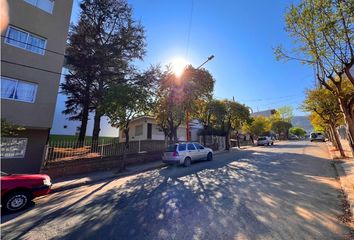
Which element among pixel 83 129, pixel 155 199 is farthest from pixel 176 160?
pixel 83 129

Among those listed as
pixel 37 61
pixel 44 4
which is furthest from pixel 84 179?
pixel 44 4

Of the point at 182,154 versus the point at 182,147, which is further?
the point at 182,147

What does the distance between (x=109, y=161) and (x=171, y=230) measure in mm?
11416

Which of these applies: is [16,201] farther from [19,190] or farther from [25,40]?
[25,40]

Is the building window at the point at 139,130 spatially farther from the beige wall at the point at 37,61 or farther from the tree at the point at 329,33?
the tree at the point at 329,33

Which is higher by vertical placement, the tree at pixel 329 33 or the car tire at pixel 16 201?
the tree at pixel 329 33

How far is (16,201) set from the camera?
23.7 feet

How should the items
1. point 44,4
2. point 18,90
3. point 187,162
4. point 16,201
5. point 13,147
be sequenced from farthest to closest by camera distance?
1. point 187,162
2. point 44,4
3. point 13,147
4. point 18,90
5. point 16,201

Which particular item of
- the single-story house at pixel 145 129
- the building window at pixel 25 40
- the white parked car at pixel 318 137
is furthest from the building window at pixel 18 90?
the white parked car at pixel 318 137

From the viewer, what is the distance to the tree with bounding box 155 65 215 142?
62.8 ft

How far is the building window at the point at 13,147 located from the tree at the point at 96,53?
6.64 meters

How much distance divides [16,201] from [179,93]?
47.5ft

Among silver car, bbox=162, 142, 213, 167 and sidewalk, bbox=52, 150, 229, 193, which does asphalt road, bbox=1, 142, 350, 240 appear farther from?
silver car, bbox=162, 142, 213, 167

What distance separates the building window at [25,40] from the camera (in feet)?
43.0
